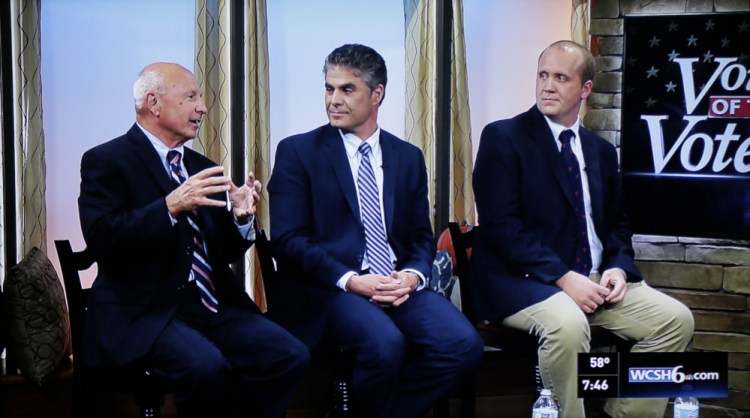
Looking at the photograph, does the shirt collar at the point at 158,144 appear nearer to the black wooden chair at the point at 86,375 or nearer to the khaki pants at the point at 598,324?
the black wooden chair at the point at 86,375

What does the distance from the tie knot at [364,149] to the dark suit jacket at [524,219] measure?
1.50 ft

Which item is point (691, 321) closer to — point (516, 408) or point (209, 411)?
point (516, 408)

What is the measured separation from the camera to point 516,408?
4.33 metres

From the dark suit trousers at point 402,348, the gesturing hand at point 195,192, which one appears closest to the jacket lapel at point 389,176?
the dark suit trousers at point 402,348

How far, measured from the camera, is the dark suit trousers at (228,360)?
3000mm

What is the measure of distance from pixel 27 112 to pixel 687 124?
2.82 meters

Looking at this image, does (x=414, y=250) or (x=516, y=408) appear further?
(x=516, y=408)

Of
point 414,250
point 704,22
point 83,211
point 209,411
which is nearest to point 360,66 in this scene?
point 414,250

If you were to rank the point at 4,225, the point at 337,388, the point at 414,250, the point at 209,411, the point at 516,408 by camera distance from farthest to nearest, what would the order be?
the point at 516,408 → the point at 4,225 → the point at 414,250 → the point at 337,388 → the point at 209,411

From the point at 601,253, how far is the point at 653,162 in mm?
692

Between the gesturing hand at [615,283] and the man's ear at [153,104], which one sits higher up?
the man's ear at [153,104]

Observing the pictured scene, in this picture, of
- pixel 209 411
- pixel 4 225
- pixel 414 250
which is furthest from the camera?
pixel 4 225

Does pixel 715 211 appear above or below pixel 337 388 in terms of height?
above

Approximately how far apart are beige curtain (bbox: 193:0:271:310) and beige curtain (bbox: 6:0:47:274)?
66cm
